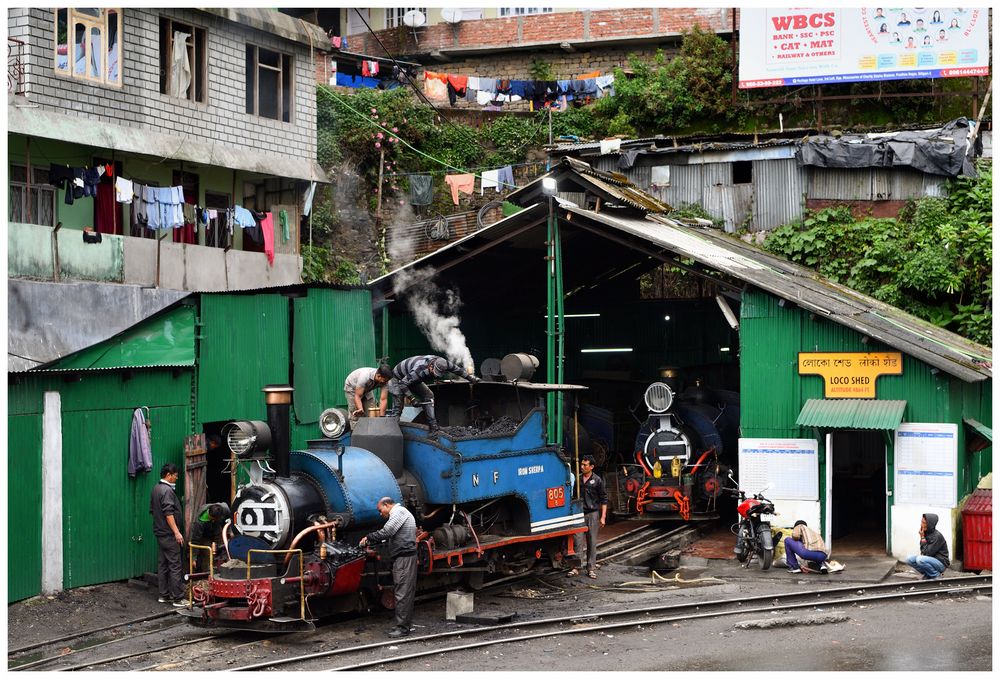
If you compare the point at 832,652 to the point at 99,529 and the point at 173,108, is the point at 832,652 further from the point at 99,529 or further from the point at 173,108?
the point at 173,108

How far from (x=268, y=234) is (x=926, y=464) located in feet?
42.8

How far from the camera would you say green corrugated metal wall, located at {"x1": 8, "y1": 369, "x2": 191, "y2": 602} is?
13820 mm

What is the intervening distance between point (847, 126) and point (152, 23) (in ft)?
55.3

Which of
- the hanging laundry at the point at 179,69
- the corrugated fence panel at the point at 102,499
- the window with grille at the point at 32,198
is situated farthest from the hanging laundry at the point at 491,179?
the corrugated fence panel at the point at 102,499

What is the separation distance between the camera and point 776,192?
27.5m

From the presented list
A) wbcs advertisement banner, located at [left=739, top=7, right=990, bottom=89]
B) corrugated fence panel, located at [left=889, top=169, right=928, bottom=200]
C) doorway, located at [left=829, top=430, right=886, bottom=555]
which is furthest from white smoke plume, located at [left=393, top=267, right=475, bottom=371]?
wbcs advertisement banner, located at [left=739, top=7, right=990, bottom=89]

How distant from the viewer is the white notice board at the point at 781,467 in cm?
1838

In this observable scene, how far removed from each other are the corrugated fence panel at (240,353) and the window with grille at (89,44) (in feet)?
18.4

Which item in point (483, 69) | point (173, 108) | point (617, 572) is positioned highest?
point (483, 69)

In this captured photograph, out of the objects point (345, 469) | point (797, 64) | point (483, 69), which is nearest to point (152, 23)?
point (345, 469)

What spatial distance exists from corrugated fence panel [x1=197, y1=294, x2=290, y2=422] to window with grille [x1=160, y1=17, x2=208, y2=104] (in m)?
6.01

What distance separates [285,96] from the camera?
2427cm

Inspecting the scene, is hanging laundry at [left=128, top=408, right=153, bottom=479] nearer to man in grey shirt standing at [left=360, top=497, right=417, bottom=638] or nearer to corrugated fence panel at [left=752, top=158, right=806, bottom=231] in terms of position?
man in grey shirt standing at [left=360, top=497, right=417, bottom=638]

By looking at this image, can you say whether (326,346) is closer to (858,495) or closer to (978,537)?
(978,537)
